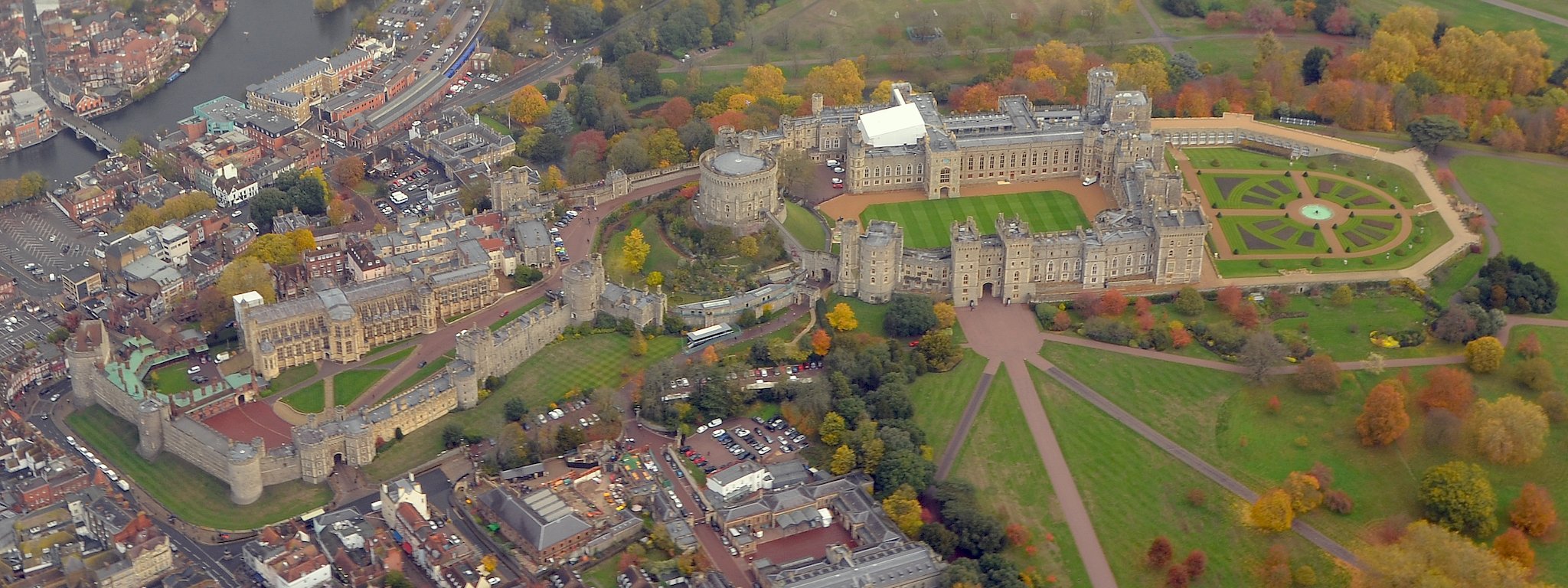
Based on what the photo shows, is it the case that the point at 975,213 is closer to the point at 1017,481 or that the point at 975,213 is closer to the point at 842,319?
the point at 842,319

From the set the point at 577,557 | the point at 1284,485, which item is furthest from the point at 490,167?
the point at 1284,485

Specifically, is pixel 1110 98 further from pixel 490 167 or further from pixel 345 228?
pixel 345 228

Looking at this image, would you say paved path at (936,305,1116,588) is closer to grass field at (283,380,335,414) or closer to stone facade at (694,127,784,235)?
stone facade at (694,127,784,235)

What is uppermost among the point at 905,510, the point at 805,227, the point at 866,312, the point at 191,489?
the point at 805,227

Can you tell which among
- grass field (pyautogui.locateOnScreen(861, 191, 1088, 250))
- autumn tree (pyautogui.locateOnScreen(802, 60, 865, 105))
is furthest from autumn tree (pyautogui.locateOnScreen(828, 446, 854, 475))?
autumn tree (pyautogui.locateOnScreen(802, 60, 865, 105))

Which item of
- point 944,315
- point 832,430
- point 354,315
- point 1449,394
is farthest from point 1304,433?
point 354,315

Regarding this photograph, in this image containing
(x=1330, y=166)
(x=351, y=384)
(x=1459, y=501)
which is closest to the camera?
(x=1459, y=501)

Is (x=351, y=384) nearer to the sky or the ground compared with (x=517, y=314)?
nearer to the ground
